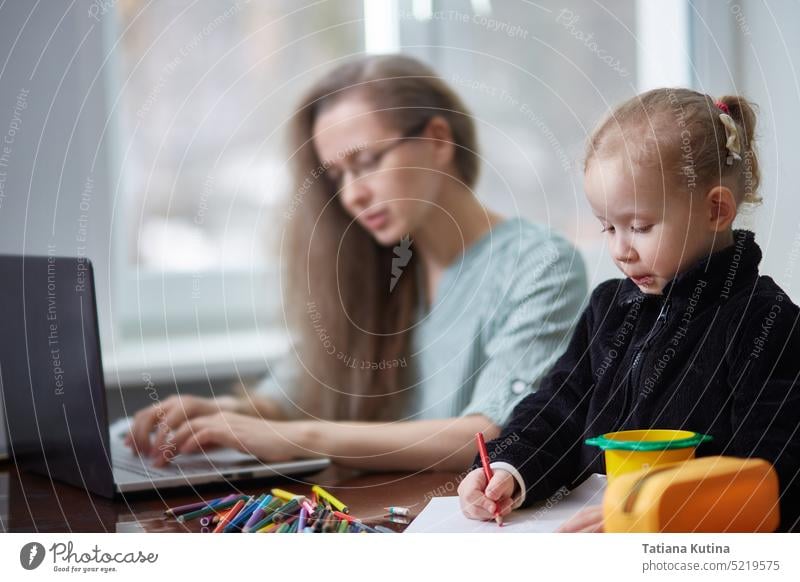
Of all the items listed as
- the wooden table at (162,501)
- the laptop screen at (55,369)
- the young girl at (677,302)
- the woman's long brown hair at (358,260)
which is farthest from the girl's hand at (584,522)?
the woman's long brown hair at (358,260)

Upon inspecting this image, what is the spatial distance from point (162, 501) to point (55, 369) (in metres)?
0.14

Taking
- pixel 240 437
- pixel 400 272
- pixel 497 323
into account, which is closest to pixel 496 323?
pixel 497 323

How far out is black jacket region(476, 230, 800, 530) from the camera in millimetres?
562

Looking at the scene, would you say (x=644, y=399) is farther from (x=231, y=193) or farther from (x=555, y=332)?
(x=231, y=193)

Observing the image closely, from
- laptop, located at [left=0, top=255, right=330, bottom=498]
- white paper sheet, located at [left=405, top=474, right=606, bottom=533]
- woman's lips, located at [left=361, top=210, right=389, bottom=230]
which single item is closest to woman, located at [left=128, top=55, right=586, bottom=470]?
woman's lips, located at [left=361, top=210, right=389, bottom=230]

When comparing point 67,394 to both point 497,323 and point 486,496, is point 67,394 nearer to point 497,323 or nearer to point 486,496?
point 486,496

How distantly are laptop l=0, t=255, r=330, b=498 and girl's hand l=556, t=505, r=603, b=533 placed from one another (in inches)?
9.1

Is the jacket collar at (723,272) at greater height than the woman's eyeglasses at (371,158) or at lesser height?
lesser

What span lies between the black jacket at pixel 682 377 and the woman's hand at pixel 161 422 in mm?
343

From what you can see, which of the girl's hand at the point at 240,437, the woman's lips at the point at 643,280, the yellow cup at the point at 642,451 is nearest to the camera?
the yellow cup at the point at 642,451

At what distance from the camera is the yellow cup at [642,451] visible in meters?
0.52

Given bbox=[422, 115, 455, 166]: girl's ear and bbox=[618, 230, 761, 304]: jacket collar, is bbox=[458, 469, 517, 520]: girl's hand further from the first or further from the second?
bbox=[422, 115, 455, 166]: girl's ear

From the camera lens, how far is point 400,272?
104 cm

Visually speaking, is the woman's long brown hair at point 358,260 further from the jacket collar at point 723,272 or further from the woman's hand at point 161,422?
the jacket collar at point 723,272
